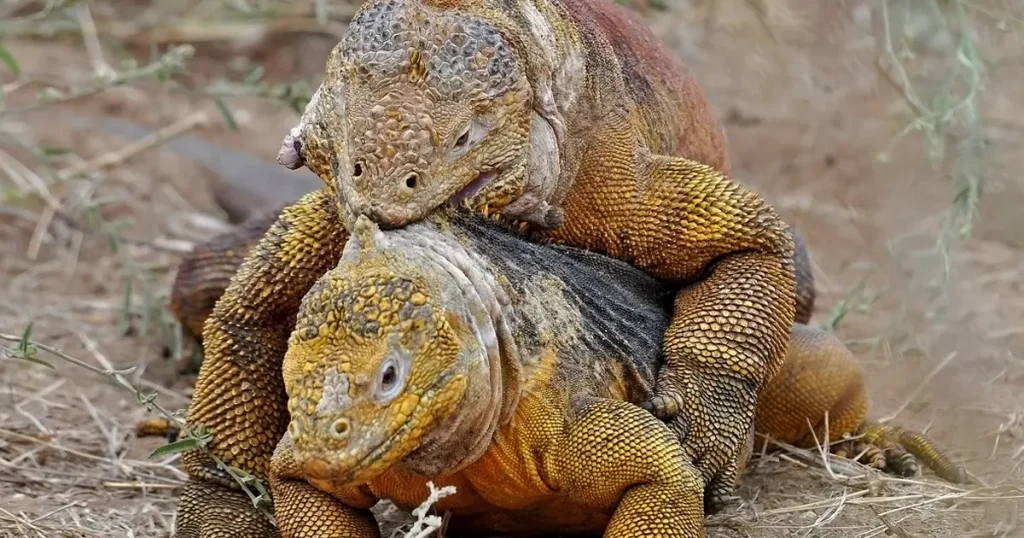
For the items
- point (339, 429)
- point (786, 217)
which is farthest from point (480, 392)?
point (786, 217)

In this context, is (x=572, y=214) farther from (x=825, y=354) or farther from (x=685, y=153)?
(x=825, y=354)

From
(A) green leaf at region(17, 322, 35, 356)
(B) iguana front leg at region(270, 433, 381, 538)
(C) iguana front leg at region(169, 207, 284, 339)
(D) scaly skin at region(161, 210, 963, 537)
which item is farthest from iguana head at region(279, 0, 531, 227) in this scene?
(C) iguana front leg at region(169, 207, 284, 339)

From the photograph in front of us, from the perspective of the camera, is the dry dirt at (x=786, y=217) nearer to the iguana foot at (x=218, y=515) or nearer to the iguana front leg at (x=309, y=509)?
the iguana foot at (x=218, y=515)

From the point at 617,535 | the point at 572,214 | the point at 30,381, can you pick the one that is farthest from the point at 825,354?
the point at 30,381

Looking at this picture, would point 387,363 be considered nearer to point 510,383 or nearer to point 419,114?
point 510,383

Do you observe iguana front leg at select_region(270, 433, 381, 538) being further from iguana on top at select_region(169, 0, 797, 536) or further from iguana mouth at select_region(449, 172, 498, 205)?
iguana mouth at select_region(449, 172, 498, 205)

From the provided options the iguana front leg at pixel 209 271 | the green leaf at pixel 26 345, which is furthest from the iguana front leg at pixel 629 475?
the iguana front leg at pixel 209 271

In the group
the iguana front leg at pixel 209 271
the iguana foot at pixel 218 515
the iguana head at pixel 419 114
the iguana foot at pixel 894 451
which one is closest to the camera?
the iguana head at pixel 419 114
